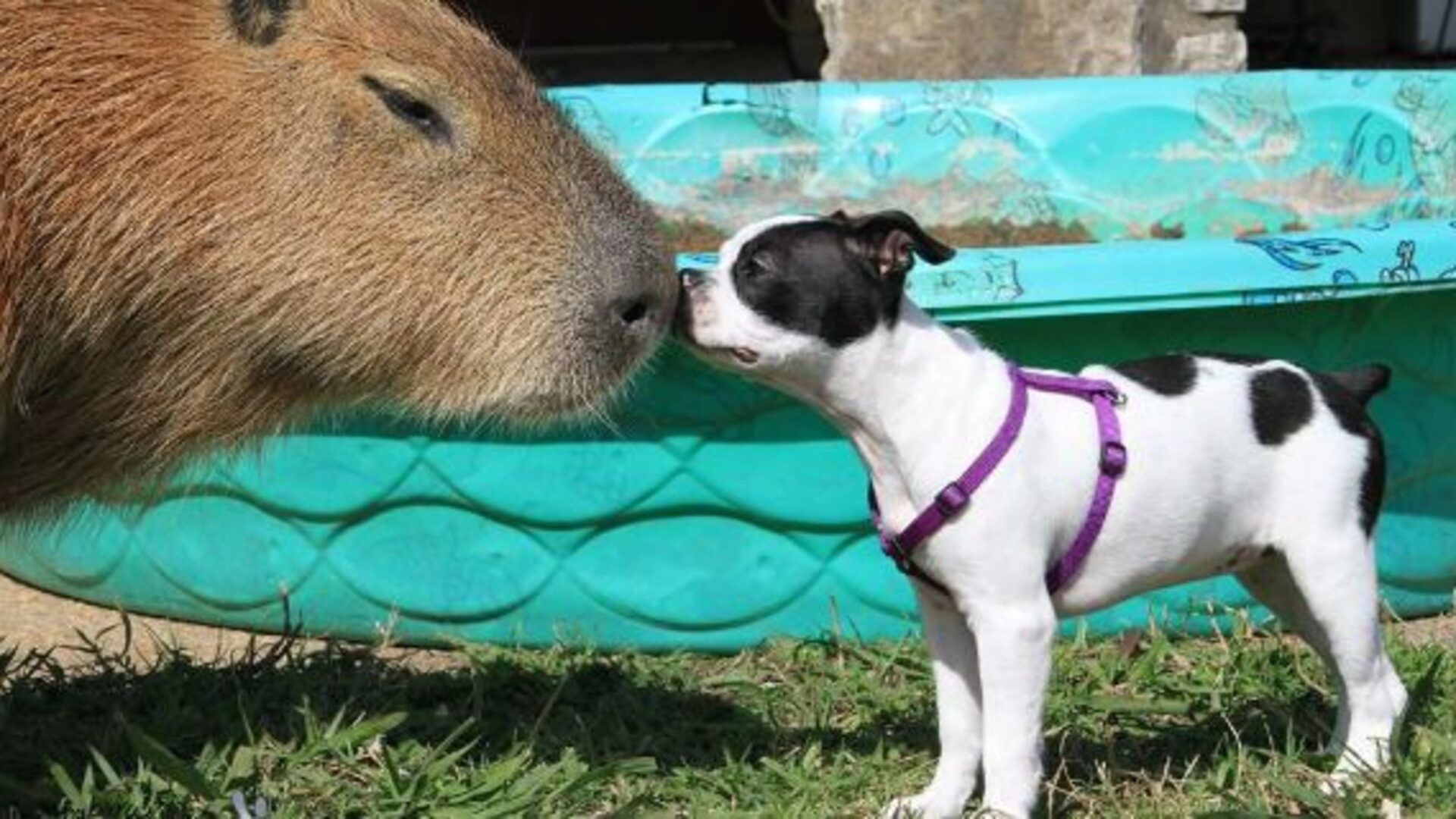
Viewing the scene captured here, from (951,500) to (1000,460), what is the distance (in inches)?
3.4

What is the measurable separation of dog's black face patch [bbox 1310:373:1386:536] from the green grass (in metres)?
0.35

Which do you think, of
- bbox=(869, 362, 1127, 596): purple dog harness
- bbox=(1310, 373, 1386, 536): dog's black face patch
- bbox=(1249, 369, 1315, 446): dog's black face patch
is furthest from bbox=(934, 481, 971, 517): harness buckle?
bbox=(1310, 373, 1386, 536): dog's black face patch

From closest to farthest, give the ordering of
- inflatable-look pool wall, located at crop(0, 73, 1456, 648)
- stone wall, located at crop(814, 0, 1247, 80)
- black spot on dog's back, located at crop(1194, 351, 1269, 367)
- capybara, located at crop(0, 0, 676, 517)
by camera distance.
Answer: capybara, located at crop(0, 0, 676, 517), black spot on dog's back, located at crop(1194, 351, 1269, 367), inflatable-look pool wall, located at crop(0, 73, 1456, 648), stone wall, located at crop(814, 0, 1247, 80)

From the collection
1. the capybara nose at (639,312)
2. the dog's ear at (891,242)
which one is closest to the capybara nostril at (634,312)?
the capybara nose at (639,312)

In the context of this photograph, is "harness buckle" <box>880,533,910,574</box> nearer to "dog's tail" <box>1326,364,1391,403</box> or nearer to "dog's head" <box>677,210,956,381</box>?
"dog's head" <box>677,210,956,381</box>

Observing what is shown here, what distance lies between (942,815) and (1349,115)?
356cm

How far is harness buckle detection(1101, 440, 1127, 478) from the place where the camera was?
320 centimetres

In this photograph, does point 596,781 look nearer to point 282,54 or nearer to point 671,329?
point 671,329

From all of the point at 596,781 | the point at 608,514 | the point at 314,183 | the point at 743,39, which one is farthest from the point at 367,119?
the point at 743,39

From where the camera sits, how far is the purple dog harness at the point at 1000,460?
10.2ft

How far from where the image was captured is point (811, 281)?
309 cm

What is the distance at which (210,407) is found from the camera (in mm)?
3232

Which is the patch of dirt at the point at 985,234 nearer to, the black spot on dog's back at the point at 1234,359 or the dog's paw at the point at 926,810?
the black spot on dog's back at the point at 1234,359

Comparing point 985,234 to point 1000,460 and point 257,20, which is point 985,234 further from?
point 257,20
